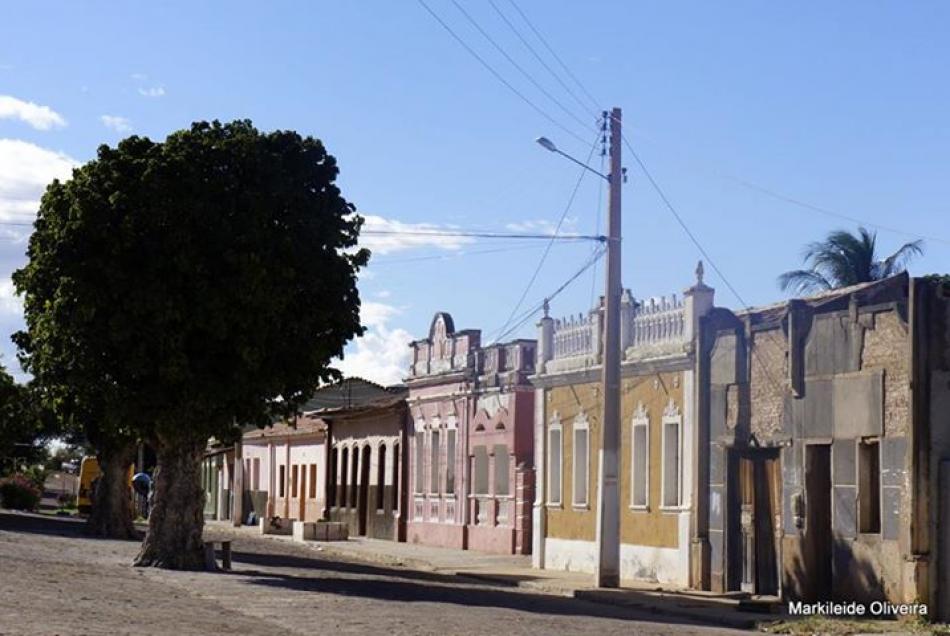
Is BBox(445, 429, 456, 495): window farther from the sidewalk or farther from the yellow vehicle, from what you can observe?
the yellow vehicle

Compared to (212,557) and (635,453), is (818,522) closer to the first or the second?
(635,453)

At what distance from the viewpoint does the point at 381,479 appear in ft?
163

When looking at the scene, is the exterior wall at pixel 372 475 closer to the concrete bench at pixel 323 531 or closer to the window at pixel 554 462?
the concrete bench at pixel 323 531

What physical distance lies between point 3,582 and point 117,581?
259cm

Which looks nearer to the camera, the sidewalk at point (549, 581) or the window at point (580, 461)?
the sidewalk at point (549, 581)

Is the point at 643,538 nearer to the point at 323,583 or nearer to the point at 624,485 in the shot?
the point at 624,485

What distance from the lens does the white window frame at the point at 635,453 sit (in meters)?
30.1

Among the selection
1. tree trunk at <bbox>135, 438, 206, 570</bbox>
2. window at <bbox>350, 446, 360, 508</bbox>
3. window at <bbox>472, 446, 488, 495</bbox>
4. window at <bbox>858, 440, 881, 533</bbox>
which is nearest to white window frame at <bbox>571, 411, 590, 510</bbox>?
window at <bbox>472, 446, 488, 495</bbox>

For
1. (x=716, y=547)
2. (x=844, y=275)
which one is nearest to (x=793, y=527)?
(x=716, y=547)

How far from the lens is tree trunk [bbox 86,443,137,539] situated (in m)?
45.6

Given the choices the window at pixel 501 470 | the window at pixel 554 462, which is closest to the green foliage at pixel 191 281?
the window at pixel 554 462

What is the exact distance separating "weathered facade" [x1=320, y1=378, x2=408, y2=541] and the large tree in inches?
714

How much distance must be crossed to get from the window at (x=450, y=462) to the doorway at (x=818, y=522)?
19.7 meters

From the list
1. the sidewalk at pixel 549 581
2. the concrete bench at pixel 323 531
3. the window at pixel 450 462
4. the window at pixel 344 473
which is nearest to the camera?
the sidewalk at pixel 549 581
